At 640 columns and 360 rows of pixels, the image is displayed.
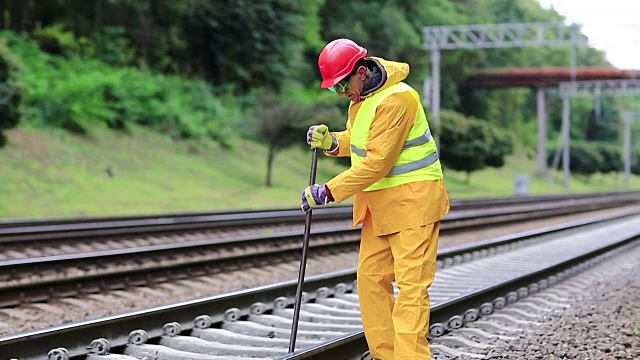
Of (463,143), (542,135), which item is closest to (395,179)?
(463,143)

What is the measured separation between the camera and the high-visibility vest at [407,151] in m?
4.35

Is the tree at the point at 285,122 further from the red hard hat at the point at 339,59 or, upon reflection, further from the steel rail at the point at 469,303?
the red hard hat at the point at 339,59

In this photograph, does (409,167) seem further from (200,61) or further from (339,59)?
(200,61)

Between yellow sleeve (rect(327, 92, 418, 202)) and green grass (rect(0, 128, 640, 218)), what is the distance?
15122 millimetres

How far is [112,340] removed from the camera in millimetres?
5438

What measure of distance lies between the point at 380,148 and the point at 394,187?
10.9 inches

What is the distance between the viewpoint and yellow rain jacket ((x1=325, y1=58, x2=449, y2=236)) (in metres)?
4.23

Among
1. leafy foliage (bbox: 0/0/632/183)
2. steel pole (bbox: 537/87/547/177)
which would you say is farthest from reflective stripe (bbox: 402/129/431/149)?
steel pole (bbox: 537/87/547/177)

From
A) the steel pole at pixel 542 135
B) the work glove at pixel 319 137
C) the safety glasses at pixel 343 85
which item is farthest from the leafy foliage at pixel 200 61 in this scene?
the safety glasses at pixel 343 85

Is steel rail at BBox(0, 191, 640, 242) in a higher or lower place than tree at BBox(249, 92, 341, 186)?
lower

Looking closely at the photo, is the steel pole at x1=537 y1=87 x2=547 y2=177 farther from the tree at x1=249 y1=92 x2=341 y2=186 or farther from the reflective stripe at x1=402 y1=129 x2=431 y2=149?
the reflective stripe at x1=402 y1=129 x2=431 y2=149

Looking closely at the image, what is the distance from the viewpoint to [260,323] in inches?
252

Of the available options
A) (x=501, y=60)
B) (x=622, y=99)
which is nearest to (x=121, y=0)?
(x=501, y=60)

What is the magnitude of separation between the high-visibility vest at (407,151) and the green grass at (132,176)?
15.0 metres
